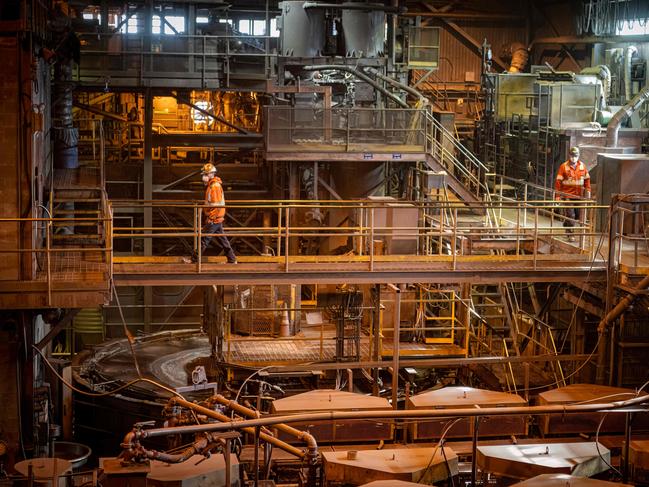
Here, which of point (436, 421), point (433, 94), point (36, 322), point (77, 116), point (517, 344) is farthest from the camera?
point (433, 94)

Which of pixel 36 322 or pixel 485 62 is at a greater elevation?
pixel 485 62

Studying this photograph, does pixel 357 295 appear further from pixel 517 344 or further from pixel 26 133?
pixel 26 133

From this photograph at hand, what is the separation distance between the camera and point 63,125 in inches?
909

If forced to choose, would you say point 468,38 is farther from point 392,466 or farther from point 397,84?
point 392,466

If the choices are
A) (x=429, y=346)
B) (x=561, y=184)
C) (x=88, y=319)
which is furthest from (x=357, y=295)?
(x=88, y=319)

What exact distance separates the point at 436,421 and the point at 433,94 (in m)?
29.0

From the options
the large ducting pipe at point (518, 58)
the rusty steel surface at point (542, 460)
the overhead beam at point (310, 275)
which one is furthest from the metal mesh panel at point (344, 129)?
the large ducting pipe at point (518, 58)

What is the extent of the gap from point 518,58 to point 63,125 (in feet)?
76.5

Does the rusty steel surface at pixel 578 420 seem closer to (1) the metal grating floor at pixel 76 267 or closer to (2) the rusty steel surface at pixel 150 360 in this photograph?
(1) the metal grating floor at pixel 76 267

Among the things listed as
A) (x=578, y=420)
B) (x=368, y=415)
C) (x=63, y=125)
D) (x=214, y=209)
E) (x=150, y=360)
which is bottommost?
(x=150, y=360)

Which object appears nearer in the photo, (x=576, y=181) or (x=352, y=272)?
(x=352, y=272)

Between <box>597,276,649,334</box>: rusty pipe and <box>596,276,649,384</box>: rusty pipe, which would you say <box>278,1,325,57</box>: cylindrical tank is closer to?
<box>596,276,649,384</box>: rusty pipe

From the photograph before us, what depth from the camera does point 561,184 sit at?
2244cm

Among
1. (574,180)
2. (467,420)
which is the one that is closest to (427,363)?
(467,420)
